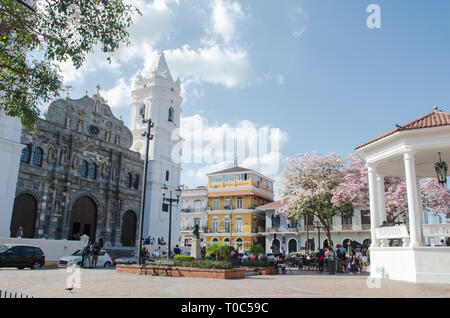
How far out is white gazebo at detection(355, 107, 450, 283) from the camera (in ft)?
41.3

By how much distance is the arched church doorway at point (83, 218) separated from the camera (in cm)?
3319

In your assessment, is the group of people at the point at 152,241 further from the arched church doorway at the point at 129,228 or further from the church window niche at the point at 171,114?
the church window niche at the point at 171,114

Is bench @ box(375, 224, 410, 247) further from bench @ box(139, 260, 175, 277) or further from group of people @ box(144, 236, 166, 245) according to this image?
group of people @ box(144, 236, 166, 245)

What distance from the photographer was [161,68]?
157ft

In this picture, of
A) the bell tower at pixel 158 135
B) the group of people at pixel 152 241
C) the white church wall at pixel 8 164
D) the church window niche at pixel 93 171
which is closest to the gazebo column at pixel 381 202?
the white church wall at pixel 8 164

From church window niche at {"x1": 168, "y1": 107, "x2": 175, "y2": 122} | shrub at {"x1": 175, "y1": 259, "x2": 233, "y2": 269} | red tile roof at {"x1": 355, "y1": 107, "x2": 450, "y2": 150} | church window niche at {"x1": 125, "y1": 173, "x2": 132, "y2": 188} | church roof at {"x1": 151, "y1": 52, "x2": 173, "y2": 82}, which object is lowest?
shrub at {"x1": 175, "y1": 259, "x2": 233, "y2": 269}

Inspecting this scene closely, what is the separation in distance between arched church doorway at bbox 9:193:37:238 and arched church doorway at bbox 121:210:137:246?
1093 cm

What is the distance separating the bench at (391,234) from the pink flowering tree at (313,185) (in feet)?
36.2

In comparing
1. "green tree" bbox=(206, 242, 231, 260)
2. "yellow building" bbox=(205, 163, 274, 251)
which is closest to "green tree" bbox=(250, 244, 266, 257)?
"green tree" bbox=(206, 242, 231, 260)

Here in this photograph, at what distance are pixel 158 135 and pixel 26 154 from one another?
16852mm

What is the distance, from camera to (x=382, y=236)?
47.3 ft

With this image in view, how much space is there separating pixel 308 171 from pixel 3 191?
23.5 m

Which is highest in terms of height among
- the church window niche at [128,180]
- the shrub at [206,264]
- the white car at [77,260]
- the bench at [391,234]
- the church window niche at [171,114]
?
the church window niche at [171,114]
